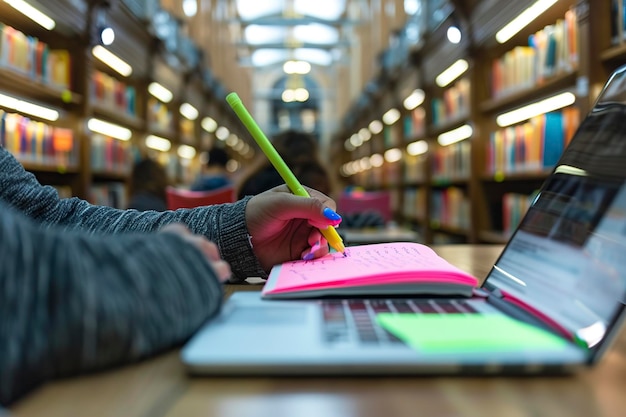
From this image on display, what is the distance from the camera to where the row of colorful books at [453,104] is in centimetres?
442

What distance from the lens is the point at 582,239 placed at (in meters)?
0.53

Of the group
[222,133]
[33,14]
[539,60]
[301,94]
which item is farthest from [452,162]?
[301,94]

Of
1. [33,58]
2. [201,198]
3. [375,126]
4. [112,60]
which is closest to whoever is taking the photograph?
[201,198]

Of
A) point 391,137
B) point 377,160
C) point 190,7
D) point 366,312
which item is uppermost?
point 190,7

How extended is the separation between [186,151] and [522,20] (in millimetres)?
5636

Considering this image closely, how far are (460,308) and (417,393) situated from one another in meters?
0.21

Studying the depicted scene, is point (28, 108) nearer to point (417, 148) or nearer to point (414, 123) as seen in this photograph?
point (414, 123)

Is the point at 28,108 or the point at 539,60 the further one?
the point at 28,108

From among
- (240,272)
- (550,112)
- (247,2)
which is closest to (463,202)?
(550,112)

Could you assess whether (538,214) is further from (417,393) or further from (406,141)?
(406,141)

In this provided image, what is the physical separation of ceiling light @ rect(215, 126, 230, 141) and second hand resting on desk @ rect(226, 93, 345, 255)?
964 cm

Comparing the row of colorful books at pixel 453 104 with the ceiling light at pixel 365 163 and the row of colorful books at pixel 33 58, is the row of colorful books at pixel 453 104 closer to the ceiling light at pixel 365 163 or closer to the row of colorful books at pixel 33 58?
the row of colorful books at pixel 33 58

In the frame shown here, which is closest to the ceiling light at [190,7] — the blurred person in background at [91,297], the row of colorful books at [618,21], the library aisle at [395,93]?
the library aisle at [395,93]

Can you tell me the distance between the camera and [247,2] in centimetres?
1458
